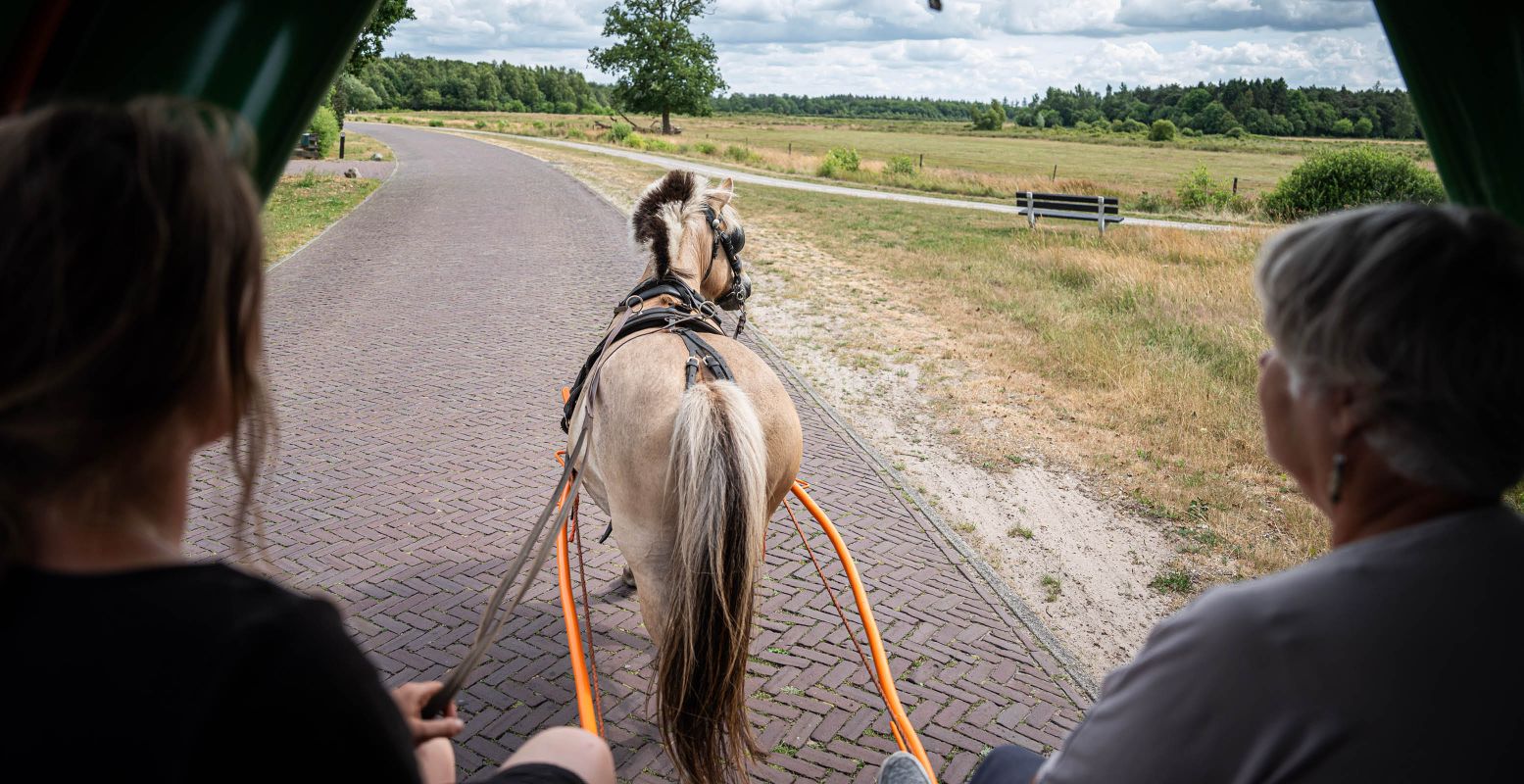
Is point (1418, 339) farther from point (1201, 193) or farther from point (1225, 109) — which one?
point (1225, 109)

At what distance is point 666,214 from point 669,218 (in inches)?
1.0

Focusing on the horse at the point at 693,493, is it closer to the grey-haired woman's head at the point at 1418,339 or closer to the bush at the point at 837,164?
the grey-haired woman's head at the point at 1418,339

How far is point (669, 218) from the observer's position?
13.5 feet

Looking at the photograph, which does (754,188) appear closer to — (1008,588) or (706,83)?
(1008,588)

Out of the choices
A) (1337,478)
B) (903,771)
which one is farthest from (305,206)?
(1337,478)

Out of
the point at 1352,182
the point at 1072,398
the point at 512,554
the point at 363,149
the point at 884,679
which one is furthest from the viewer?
the point at 363,149

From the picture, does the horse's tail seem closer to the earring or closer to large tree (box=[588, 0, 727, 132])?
A: the earring

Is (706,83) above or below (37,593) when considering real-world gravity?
above

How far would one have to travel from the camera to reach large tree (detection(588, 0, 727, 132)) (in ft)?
203

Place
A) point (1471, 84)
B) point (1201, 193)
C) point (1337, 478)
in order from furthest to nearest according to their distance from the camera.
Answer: point (1201, 193), point (1471, 84), point (1337, 478)

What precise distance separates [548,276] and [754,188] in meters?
16.4

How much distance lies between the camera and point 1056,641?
4.59 meters

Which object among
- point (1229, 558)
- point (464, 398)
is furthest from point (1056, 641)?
point (464, 398)

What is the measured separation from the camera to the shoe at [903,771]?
2699 mm
